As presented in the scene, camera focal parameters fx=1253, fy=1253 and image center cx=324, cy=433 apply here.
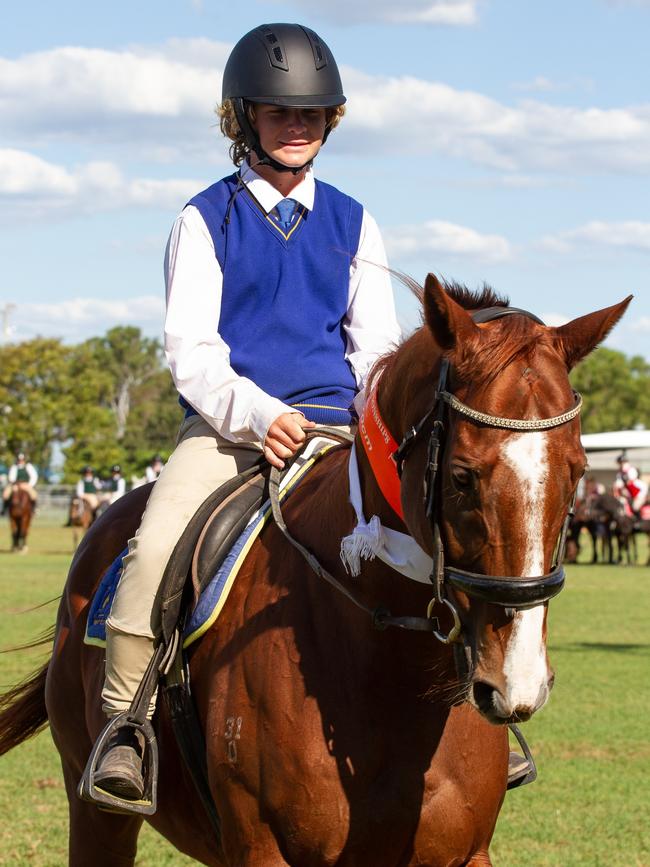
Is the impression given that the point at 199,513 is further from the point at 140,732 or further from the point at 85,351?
the point at 85,351

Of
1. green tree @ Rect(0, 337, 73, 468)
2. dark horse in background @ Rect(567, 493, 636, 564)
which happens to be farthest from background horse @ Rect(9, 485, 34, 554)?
green tree @ Rect(0, 337, 73, 468)

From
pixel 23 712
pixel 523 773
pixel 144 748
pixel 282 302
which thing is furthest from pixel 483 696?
pixel 23 712

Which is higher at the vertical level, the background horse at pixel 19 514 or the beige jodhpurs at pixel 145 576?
the beige jodhpurs at pixel 145 576

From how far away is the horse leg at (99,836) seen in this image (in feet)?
16.0

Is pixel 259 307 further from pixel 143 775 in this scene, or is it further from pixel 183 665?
pixel 143 775

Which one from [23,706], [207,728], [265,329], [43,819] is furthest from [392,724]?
[43,819]

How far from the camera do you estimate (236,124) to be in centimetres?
475

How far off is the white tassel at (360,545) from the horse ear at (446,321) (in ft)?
2.03

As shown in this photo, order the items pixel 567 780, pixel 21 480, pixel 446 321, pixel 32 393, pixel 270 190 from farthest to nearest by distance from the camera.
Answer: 1. pixel 32 393
2. pixel 21 480
3. pixel 567 780
4. pixel 270 190
5. pixel 446 321

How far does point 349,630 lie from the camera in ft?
11.8

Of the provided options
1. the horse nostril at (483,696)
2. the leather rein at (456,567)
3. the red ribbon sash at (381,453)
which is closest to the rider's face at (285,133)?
the red ribbon sash at (381,453)

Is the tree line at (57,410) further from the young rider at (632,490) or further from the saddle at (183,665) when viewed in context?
the saddle at (183,665)

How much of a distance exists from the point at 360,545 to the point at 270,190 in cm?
162

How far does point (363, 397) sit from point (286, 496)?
0.42m
